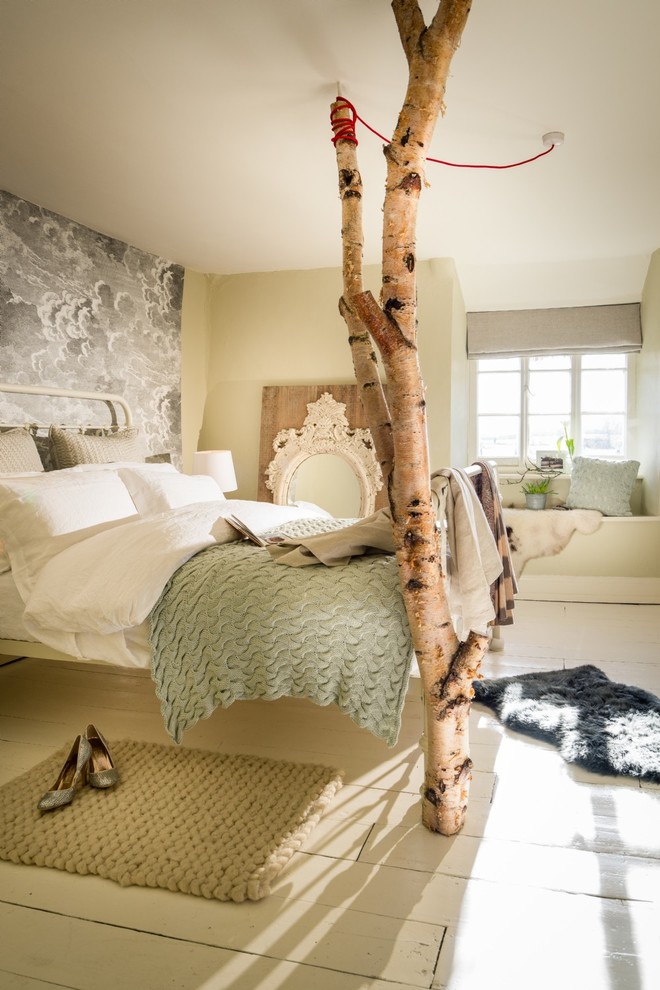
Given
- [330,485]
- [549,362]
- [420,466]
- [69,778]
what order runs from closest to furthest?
[420,466] < [69,778] < [549,362] < [330,485]

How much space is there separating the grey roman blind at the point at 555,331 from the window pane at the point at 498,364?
0.60ft

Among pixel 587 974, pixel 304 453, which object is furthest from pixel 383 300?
pixel 304 453

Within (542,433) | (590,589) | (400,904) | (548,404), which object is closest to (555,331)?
(548,404)

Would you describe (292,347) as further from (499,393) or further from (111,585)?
(111,585)

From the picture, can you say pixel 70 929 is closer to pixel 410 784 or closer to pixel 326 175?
pixel 410 784

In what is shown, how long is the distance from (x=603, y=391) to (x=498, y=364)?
86 cm

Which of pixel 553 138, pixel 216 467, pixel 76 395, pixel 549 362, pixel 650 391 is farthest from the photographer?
pixel 549 362

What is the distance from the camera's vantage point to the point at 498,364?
19.6 ft

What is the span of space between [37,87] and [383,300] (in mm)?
1783

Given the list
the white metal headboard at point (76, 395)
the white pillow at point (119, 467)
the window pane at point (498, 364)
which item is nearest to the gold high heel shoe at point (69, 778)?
the white pillow at point (119, 467)

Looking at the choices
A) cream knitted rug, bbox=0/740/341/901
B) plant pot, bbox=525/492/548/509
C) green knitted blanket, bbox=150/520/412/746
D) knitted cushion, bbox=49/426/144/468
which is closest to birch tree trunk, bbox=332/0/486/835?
green knitted blanket, bbox=150/520/412/746

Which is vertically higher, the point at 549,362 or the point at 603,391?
the point at 549,362

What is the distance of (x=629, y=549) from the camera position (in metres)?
5.07

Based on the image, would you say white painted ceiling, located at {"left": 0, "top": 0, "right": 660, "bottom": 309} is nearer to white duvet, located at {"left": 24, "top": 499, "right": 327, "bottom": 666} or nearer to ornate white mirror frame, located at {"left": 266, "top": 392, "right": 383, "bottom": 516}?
ornate white mirror frame, located at {"left": 266, "top": 392, "right": 383, "bottom": 516}
